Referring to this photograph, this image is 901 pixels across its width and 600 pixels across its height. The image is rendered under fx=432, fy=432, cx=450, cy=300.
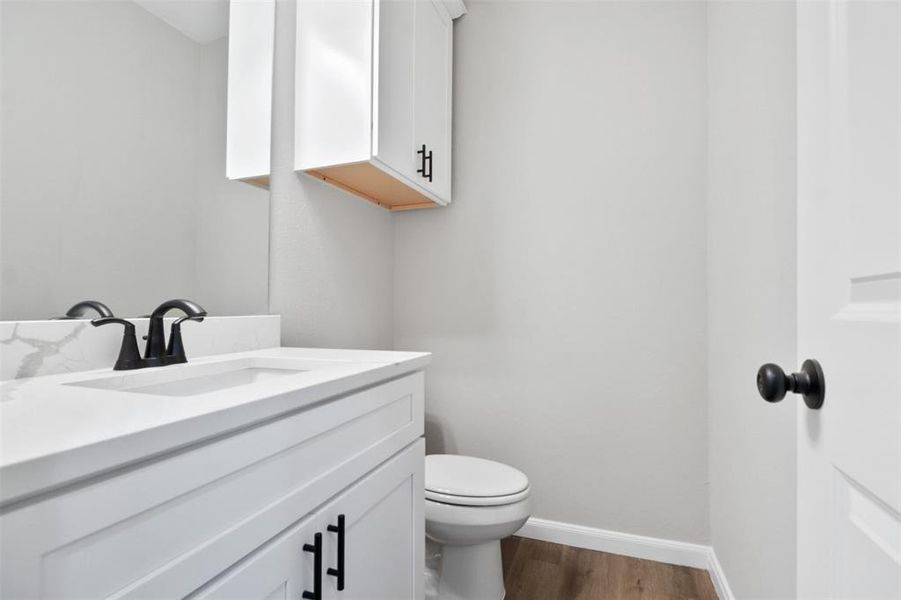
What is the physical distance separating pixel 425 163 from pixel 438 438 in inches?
48.4

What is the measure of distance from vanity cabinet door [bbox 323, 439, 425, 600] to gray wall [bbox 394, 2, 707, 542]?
0.87 metres

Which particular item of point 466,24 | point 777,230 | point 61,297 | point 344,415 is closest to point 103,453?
point 344,415

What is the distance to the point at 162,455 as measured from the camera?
499 millimetres

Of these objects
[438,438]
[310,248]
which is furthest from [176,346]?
[438,438]

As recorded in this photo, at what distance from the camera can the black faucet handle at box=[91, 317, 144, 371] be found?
2.97 ft

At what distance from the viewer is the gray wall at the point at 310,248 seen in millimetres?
1471

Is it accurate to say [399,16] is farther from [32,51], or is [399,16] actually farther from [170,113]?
[32,51]

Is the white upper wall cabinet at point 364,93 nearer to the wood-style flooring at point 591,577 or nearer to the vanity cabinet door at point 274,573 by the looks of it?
the vanity cabinet door at point 274,573

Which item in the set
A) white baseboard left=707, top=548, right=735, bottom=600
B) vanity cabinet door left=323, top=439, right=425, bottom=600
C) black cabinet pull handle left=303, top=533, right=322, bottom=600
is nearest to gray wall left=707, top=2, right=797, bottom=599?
white baseboard left=707, top=548, right=735, bottom=600

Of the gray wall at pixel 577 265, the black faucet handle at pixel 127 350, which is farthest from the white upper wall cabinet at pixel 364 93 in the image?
the black faucet handle at pixel 127 350

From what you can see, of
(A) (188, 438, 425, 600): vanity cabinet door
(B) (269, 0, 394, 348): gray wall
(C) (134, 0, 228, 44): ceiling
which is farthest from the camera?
(B) (269, 0, 394, 348): gray wall

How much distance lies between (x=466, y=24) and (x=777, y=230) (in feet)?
5.39

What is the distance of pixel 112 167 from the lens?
0.99 metres

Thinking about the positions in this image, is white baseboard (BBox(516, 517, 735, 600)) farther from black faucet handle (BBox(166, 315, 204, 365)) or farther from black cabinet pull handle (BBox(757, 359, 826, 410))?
black faucet handle (BBox(166, 315, 204, 365))
